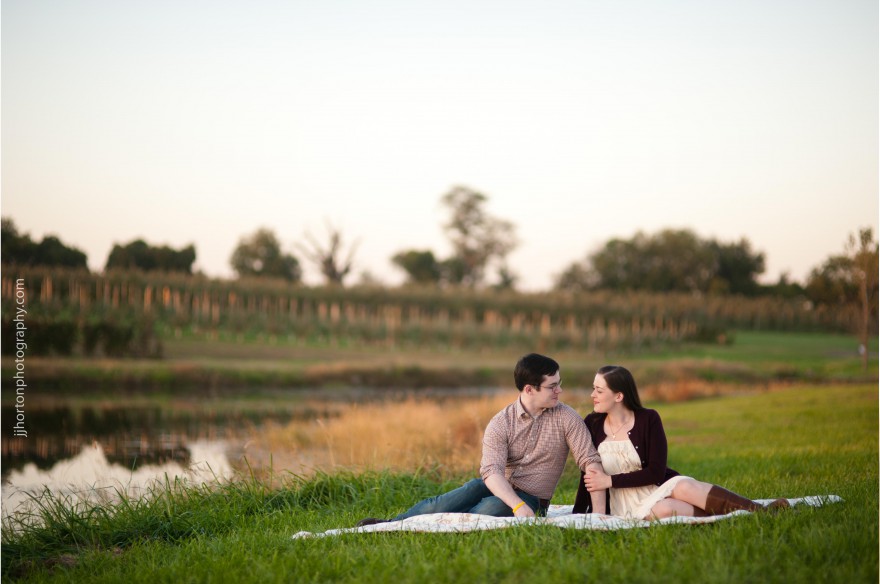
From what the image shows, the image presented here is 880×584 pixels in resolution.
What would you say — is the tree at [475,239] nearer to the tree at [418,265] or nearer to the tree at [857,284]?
the tree at [418,265]

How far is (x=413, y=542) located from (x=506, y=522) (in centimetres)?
74

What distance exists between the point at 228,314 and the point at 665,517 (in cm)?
3359

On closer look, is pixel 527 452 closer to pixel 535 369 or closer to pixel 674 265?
pixel 535 369

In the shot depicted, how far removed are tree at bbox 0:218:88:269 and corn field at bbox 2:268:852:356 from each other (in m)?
0.48

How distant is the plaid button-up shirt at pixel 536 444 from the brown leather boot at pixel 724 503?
0.91 meters

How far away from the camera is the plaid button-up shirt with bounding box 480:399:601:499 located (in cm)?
646

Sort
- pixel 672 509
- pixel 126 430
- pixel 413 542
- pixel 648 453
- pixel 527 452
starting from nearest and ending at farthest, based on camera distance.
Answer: pixel 413 542, pixel 672 509, pixel 648 453, pixel 527 452, pixel 126 430

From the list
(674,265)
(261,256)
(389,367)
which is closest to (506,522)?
(389,367)

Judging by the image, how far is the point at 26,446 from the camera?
15383mm

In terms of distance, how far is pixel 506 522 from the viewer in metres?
6.08

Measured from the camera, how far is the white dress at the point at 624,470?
6371 millimetres

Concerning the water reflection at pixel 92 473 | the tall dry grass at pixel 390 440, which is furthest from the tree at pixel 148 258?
the water reflection at pixel 92 473

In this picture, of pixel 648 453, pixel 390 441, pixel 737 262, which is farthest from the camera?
pixel 737 262

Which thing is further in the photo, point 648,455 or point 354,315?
point 354,315
